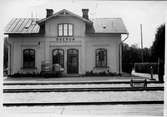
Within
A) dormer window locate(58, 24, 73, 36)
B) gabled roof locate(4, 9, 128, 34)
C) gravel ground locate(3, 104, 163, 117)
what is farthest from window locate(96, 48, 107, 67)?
gravel ground locate(3, 104, 163, 117)

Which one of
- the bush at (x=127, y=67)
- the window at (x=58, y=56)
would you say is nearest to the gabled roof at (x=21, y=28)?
the window at (x=58, y=56)

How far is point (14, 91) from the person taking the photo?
6.38 meters

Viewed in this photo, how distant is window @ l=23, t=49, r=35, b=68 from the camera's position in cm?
976

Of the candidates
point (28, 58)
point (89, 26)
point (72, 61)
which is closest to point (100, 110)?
point (72, 61)

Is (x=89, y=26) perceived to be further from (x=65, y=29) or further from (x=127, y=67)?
(x=127, y=67)

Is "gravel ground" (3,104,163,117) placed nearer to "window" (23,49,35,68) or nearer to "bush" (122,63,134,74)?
"window" (23,49,35,68)

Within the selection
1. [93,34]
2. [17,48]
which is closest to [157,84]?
[93,34]

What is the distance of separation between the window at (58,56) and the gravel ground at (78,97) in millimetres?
3691

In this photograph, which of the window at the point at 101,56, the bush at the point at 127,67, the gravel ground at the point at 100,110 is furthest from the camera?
the bush at the point at 127,67

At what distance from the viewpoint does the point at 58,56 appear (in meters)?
9.91

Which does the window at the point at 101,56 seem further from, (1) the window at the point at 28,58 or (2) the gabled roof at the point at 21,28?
(2) the gabled roof at the point at 21,28

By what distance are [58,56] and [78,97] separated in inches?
180

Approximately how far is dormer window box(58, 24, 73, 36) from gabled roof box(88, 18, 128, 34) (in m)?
0.97

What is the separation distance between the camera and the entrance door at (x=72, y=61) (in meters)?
9.98
